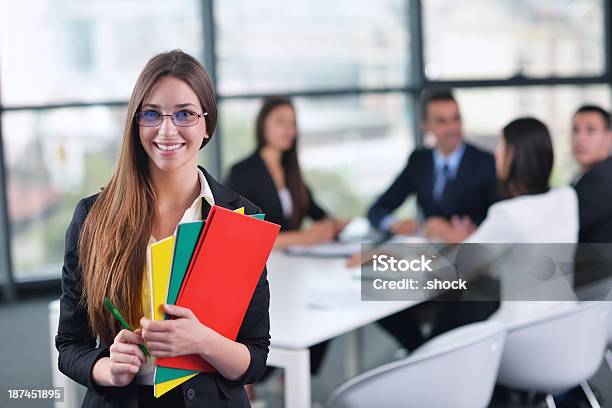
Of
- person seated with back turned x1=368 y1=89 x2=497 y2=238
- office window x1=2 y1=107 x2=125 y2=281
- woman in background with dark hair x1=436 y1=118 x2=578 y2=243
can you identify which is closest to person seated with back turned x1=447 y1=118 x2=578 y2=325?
woman in background with dark hair x1=436 y1=118 x2=578 y2=243

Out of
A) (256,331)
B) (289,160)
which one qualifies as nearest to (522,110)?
(289,160)

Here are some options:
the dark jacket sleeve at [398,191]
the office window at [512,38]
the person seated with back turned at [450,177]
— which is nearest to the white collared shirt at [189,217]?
the person seated with back turned at [450,177]

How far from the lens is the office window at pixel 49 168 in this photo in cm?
573

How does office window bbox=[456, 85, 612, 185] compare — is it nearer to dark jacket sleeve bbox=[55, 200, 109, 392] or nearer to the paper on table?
the paper on table

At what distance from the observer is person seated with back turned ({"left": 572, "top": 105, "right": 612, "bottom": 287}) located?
9.80 feet

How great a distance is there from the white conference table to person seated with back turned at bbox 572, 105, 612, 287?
→ 26.7 inches

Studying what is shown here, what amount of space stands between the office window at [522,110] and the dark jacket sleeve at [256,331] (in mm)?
4816

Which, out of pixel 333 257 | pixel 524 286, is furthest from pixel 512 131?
pixel 333 257

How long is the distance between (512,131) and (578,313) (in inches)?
28.1

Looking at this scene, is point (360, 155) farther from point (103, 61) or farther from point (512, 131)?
point (512, 131)

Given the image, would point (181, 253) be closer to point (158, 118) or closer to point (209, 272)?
point (209, 272)

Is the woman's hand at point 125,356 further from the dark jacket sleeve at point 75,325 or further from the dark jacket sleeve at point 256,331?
the dark jacket sleeve at point 256,331

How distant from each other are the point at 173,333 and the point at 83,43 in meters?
4.78

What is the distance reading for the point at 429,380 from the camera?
2.21 m
